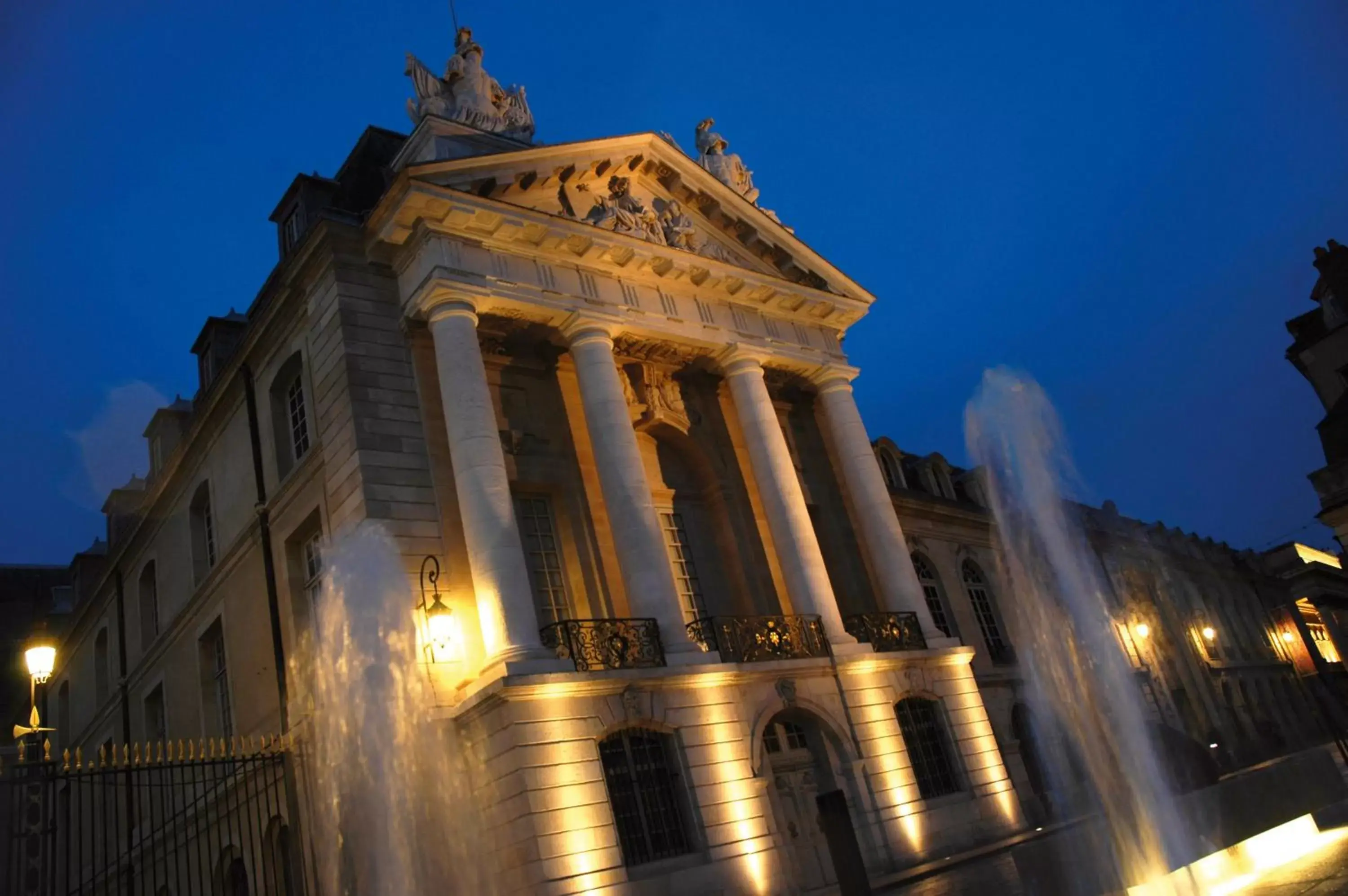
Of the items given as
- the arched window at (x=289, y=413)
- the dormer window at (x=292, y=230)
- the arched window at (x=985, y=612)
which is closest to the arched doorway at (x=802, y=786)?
the arched window at (x=289, y=413)

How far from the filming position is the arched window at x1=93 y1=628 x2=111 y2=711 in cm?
2742

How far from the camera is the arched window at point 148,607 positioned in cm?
2411

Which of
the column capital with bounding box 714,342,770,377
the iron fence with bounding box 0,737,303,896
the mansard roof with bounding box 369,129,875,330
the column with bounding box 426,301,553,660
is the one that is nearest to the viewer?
the iron fence with bounding box 0,737,303,896

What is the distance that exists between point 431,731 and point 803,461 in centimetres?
1182

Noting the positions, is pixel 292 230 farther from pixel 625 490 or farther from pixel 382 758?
pixel 382 758

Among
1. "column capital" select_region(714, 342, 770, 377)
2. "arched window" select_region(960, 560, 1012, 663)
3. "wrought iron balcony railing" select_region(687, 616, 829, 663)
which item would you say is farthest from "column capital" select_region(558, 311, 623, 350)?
"arched window" select_region(960, 560, 1012, 663)

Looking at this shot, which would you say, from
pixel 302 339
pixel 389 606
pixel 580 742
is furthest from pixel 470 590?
pixel 302 339

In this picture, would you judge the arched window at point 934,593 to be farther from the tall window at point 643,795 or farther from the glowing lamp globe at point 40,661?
the glowing lamp globe at point 40,661

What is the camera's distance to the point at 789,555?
18.6m

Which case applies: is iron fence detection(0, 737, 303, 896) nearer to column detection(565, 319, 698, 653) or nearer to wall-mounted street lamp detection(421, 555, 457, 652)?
wall-mounted street lamp detection(421, 555, 457, 652)

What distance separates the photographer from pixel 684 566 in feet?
64.6

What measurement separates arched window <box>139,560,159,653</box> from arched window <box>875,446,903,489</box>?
19521 mm

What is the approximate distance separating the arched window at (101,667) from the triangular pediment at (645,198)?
59.2ft

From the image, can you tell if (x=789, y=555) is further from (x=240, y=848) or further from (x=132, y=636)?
(x=132, y=636)
